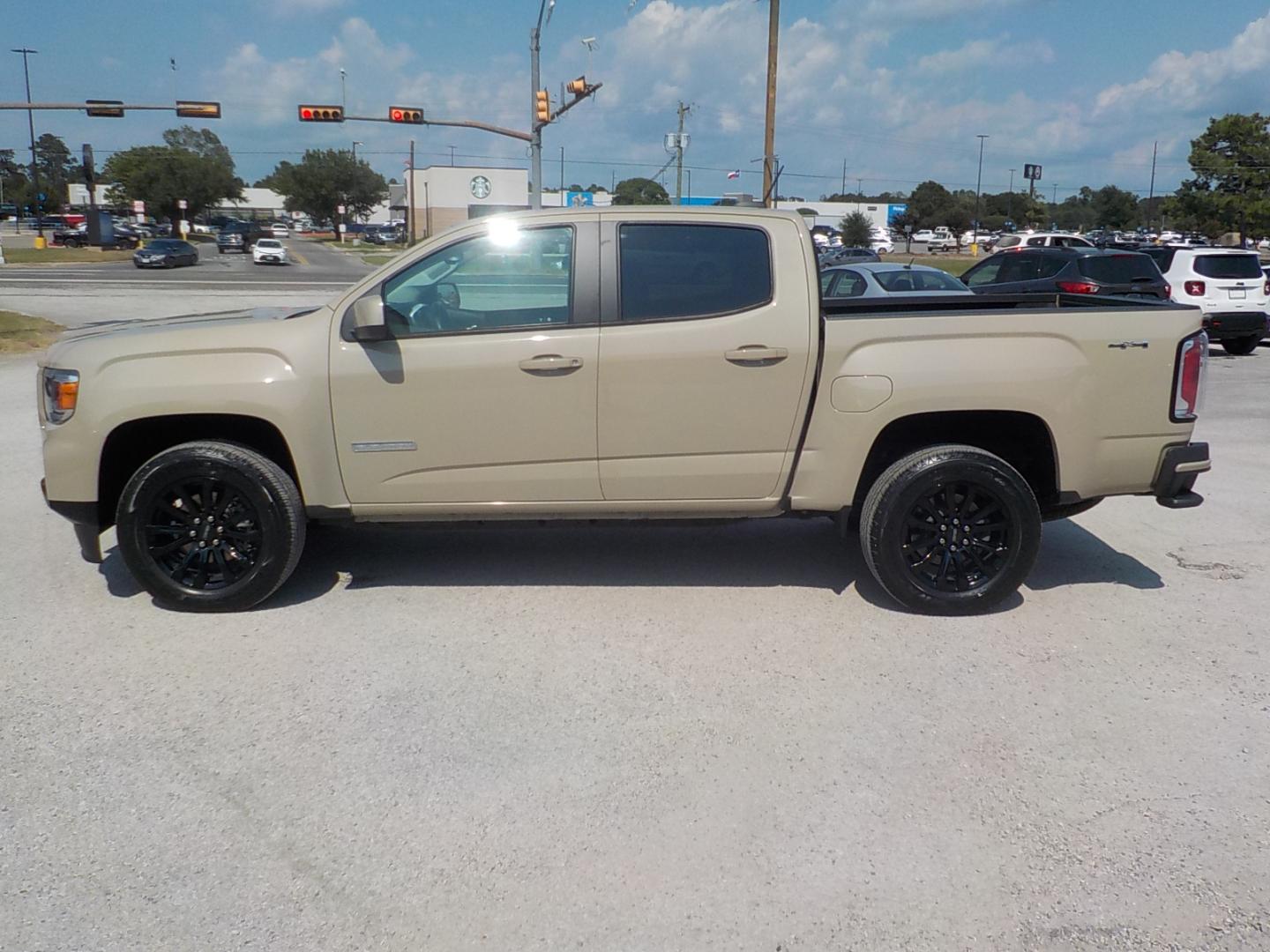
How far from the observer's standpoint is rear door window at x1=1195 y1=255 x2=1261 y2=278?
16500mm

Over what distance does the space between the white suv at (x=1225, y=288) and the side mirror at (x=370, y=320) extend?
14761 millimetres

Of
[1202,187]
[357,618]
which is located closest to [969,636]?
[357,618]

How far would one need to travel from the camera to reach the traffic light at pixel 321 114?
35.5 meters

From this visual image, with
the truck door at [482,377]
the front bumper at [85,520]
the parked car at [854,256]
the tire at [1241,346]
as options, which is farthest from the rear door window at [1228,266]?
the front bumper at [85,520]

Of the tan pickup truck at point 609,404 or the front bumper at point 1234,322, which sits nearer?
the tan pickup truck at point 609,404

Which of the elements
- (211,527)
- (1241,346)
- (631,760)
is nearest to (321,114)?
(1241,346)

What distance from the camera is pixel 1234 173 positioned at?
43.8 meters

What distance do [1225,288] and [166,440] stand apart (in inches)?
631

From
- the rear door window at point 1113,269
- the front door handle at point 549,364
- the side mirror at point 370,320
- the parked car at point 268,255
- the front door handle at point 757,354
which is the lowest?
the front door handle at point 549,364

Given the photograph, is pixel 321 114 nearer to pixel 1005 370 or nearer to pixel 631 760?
pixel 1005 370

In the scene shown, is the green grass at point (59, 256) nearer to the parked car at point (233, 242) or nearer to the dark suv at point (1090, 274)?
the parked car at point (233, 242)

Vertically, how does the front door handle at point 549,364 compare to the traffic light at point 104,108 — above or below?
below

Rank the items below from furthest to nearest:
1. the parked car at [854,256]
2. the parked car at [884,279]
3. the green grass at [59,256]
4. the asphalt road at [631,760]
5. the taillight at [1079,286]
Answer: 1. the green grass at [59,256]
2. the parked car at [854,256]
3. the taillight at [1079,286]
4. the parked car at [884,279]
5. the asphalt road at [631,760]

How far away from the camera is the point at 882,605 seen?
543cm
